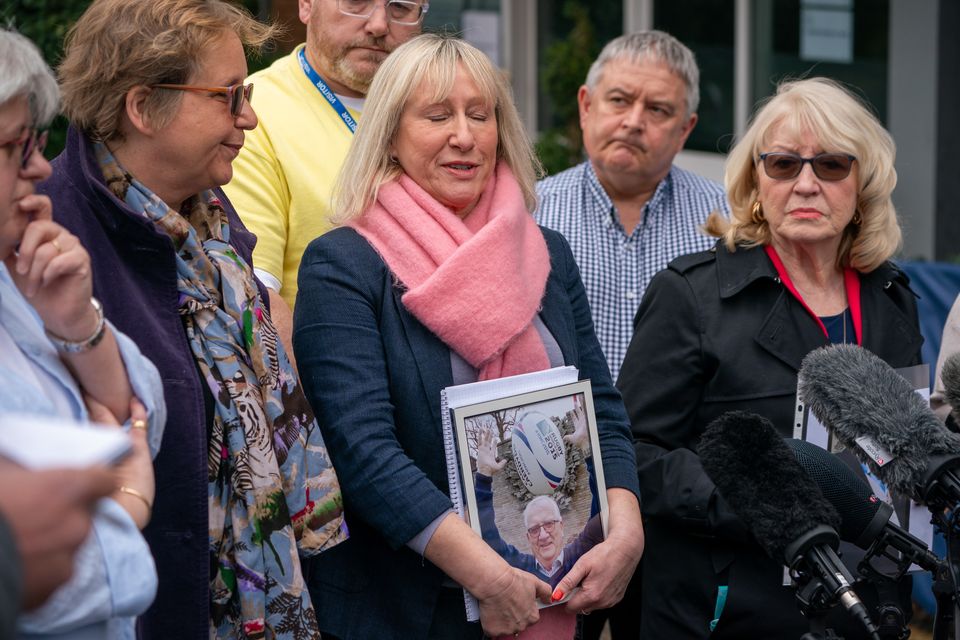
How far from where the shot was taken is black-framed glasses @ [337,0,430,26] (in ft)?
12.0

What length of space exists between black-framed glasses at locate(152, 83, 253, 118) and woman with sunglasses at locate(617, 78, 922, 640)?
1364 millimetres

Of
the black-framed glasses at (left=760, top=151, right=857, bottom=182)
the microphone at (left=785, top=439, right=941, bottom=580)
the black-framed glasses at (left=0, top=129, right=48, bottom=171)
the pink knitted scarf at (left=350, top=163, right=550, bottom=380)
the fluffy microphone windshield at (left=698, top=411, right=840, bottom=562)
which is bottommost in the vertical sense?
the microphone at (left=785, top=439, right=941, bottom=580)

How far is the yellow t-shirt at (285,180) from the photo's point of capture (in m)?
3.26

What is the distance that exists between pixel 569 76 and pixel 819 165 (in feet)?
25.5

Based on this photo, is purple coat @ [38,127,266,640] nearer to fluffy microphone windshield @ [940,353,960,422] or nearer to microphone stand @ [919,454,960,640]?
microphone stand @ [919,454,960,640]

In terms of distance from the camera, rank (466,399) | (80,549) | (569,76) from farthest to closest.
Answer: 1. (569,76)
2. (466,399)
3. (80,549)

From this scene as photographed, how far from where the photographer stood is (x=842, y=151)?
3.46m

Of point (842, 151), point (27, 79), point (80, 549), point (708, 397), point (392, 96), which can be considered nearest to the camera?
point (80, 549)

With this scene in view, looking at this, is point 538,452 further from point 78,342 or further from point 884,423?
point 78,342

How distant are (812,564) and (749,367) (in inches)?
47.9

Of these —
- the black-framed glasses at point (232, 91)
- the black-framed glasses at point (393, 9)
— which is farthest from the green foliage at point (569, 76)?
the black-framed glasses at point (232, 91)

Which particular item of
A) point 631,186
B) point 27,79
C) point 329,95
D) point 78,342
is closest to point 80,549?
point 78,342

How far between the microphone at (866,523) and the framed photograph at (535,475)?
1.86 ft

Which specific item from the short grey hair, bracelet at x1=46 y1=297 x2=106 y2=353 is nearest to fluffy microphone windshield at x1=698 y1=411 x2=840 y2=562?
bracelet at x1=46 y1=297 x2=106 y2=353
